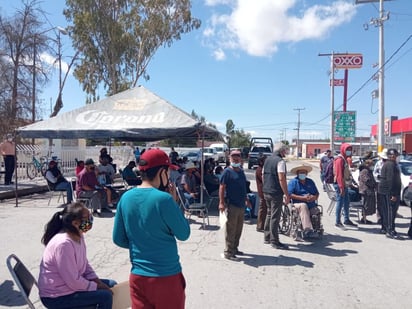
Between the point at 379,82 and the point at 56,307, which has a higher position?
the point at 379,82

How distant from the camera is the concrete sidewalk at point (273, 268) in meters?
4.36

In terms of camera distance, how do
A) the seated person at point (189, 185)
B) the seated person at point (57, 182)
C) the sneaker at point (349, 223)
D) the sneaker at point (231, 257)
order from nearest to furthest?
the sneaker at point (231, 257)
the sneaker at point (349, 223)
the seated person at point (189, 185)
the seated person at point (57, 182)

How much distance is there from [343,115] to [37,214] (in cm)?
2568

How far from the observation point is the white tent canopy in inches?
366

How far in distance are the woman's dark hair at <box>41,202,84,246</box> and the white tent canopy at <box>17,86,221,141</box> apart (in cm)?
584

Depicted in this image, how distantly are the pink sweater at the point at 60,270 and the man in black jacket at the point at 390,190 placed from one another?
20.3 ft

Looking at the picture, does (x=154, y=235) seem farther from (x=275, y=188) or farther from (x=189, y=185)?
(x=189, y=185)

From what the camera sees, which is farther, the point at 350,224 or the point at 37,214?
the point at 37,214

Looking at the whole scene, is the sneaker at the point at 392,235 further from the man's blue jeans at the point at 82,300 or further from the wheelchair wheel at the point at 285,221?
the man's blue jeans at the point at 82,300

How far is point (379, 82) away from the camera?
59.2ft

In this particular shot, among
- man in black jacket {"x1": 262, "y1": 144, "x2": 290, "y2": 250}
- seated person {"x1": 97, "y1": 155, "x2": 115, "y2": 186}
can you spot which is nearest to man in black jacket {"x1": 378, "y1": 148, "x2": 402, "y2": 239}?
man in black jacket {"x1": 262, "y1": 144, "x2": 290, "y2": 250}

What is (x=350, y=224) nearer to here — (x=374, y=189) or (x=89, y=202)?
(x=374, y=189)

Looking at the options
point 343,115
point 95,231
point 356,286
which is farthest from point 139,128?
point 343,115

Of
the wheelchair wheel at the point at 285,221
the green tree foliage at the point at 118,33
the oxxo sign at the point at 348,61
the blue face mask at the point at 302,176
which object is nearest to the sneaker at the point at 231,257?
the wheelchair wheel at the point at 285,221
